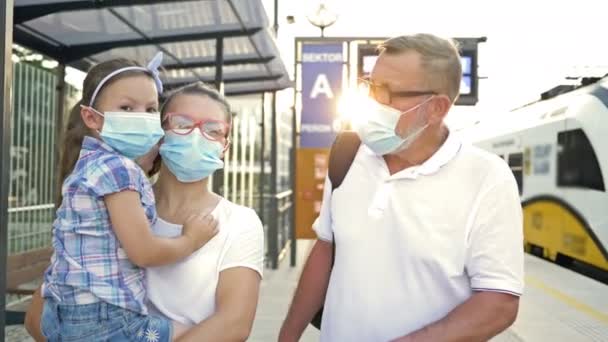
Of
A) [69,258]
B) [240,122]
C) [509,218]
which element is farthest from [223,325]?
[240,122]

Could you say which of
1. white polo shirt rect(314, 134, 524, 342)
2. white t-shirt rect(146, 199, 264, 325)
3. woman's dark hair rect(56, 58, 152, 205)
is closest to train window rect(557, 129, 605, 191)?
white polo shirt rect(314, 134, 524, 342)

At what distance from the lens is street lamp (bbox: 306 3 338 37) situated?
11273mm

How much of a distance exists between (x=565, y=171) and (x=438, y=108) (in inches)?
453

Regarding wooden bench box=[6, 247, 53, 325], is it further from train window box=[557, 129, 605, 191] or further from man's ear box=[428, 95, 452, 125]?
train window box=[557, 129, 605, 191]

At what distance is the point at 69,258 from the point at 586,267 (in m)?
13.5

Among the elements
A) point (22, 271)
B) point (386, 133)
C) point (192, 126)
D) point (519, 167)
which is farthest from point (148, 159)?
point (519, 167)

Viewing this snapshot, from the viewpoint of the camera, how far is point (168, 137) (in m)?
2.14

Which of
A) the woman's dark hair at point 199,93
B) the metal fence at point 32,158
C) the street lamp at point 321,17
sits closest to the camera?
the woman's dark hair at point 199,93

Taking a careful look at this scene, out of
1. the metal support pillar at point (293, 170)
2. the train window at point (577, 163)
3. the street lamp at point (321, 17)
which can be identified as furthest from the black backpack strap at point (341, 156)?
the train window at point (577, 163)

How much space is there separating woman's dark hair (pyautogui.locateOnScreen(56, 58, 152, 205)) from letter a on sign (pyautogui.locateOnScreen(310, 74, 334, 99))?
8.90 m

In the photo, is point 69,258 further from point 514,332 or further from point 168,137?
point 514,332

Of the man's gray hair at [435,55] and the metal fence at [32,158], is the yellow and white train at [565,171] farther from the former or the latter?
the man's gray hair at [435,55]

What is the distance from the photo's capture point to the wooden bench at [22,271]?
17.3 feet

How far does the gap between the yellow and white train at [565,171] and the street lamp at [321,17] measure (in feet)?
14.7
